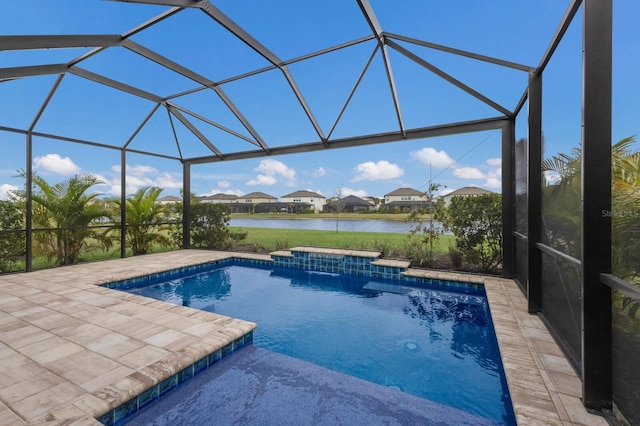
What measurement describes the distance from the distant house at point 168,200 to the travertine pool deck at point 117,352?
5423 mm

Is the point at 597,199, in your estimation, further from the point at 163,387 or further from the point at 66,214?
the point at 66,214

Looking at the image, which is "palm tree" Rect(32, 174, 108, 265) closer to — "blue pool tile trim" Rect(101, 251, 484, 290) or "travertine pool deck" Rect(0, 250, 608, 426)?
"travertine pool deck" Rect(0, 250, 608, 426)

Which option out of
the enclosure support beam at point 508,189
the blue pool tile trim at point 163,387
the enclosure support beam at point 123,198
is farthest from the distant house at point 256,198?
the enclosure support beam at point 508,189

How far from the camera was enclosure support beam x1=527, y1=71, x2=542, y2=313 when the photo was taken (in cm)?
427

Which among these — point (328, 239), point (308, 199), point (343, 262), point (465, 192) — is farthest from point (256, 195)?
point (465, 192)

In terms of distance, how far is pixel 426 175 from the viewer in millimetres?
8430

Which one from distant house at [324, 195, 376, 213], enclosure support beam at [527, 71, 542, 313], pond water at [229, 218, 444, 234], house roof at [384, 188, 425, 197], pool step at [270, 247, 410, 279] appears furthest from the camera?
distant house at [324, 195, 376, 213]

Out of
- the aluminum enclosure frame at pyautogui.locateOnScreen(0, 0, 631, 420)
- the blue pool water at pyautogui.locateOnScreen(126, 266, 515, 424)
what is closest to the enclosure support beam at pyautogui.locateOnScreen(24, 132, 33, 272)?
the aluminum enclosure frame at pyautogui.locateOnScreen(0, 0, 631, 420)

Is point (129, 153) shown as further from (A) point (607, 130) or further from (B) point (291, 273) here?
(A) point (607, 130)

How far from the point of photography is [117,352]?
3287 mm

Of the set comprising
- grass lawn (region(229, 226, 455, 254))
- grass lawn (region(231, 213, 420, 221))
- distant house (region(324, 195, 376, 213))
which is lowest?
grass lawn (region(229, 226, 455, 254))

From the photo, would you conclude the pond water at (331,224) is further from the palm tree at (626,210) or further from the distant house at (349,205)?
the palm tree at (626,210)

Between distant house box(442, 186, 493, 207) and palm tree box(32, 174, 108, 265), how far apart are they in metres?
10.7

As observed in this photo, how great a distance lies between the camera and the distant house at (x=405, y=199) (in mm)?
8484
